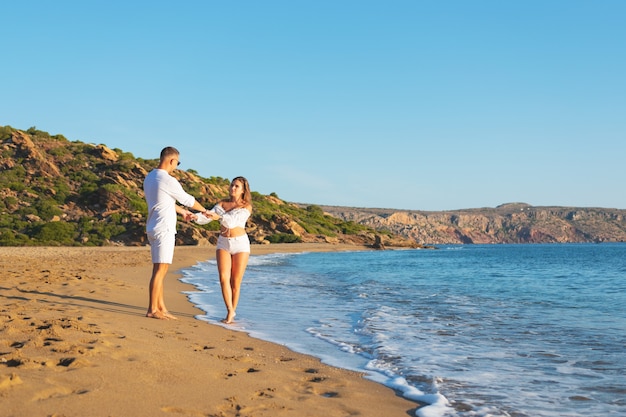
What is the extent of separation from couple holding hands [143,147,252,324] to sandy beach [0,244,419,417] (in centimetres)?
64

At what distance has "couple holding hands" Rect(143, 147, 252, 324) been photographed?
766cm

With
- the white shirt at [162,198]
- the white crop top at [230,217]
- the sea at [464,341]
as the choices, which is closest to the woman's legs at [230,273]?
the sea at [464,341]

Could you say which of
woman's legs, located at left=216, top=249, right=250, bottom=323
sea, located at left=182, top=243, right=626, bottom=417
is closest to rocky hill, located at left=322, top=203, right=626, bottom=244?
sea, located at left=182, top=243, right=626, bottom=417

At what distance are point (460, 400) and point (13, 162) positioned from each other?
58553 mm

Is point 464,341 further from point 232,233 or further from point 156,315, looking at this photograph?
point 156,315

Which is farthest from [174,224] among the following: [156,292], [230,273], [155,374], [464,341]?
[464,341]

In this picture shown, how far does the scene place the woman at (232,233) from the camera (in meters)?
8.07

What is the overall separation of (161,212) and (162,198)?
19 cm

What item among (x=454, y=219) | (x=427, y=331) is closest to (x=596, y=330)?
(x=427, y=331)

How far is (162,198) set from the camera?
25.2ft

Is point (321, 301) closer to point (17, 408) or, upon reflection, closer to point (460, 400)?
point (460, 400)

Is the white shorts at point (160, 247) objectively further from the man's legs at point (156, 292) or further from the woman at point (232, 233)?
the woman at point (232, 233)

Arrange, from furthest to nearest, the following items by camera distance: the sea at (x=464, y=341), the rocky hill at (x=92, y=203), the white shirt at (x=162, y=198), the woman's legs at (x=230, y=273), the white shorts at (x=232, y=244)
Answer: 1. the rocky hill at (x=92, y=203)
2. the white shorts at (x=232, y=244)
3. the woman's legs at (x=230, y=273)
4. the white shirt at (x=162, y=198)
5. the sea at (x=464, y=341)

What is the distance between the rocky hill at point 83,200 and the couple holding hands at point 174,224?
30762 mm
